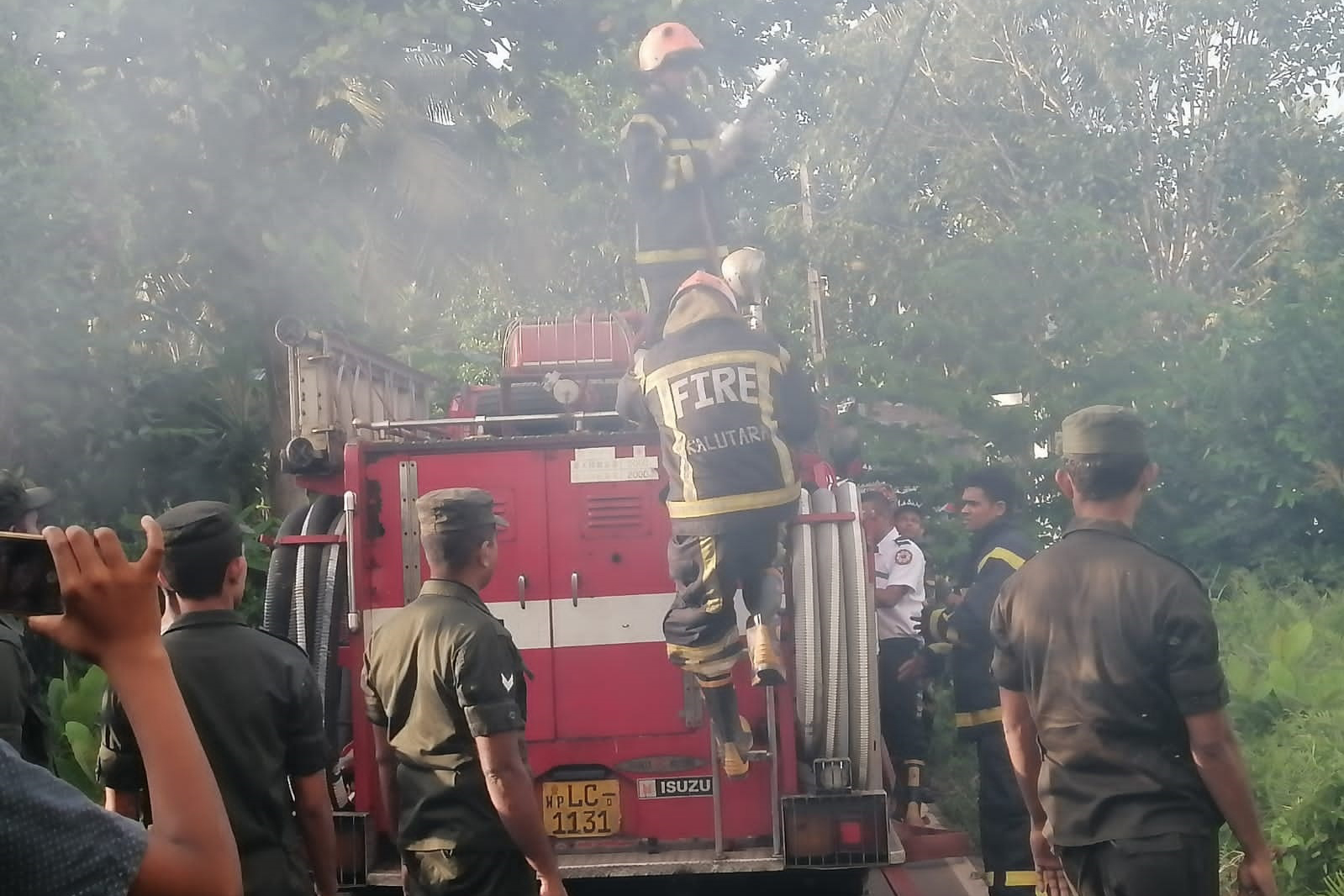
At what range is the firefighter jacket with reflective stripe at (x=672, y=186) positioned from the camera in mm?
5660

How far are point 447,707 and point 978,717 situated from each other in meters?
2.95

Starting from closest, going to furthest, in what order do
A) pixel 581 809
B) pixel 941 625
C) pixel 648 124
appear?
pixel 648 124
pixel 581 809
pixel 941 625

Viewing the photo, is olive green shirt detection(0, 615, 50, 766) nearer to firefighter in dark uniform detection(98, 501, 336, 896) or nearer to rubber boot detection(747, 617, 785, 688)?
firefighter in dark uniform detection(98, 501, 336, 896)

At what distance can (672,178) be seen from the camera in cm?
566

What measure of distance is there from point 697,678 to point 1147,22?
21713 mm

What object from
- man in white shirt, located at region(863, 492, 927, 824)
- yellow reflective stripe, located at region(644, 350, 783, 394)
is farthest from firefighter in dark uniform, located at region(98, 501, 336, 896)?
man in white shirt, located at region(863, 492, 927, 824)

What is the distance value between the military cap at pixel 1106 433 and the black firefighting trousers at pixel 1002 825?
2481 mm

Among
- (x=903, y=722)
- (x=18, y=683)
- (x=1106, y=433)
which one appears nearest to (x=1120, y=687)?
(x=1106, y=433)

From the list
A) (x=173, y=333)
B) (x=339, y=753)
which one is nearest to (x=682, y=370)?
(x=339, y=753)

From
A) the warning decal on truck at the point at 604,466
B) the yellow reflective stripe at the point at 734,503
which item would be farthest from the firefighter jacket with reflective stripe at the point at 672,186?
the yellow reflective stripe at the point at 734,503

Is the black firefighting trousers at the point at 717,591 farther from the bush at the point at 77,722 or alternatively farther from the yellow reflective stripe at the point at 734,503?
the bush at the point at 77,722

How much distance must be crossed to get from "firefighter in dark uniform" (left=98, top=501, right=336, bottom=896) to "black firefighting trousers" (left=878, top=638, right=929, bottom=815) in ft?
14.3

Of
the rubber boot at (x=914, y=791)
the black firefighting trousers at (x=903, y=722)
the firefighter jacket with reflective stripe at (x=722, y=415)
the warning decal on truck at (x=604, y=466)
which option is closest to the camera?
the firefighter jacket with reflective stripe at (x=722, y=415)

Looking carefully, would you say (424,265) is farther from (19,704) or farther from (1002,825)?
(19,704)
